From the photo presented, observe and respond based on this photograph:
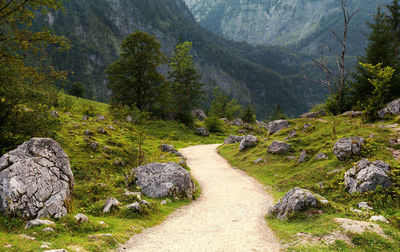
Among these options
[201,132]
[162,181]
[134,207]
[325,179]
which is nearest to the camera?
[134,207]

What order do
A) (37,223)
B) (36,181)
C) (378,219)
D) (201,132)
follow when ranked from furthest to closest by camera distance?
(201,132) → (36,181) → (378,219) → (37,223)

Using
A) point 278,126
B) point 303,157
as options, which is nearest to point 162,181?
point 303,157

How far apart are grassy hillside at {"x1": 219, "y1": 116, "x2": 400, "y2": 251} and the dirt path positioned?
97cm

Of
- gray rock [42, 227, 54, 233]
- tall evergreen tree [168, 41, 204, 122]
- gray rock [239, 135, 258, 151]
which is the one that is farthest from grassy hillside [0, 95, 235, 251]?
tall evergreen tree [168, 41, 204, 122]

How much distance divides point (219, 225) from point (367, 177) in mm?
8870

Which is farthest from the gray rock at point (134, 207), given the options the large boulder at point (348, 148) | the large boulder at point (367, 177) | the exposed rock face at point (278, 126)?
the exposed rock face at point (278, 126)

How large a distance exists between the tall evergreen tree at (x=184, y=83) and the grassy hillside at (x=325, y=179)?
89.4 ft

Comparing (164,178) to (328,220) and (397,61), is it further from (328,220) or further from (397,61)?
(397,61)

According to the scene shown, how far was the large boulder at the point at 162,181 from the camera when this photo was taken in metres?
15.6

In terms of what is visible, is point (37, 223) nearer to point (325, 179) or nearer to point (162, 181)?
point (162, 181)

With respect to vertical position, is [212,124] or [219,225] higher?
[212,124]

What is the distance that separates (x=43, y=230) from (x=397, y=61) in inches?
1606

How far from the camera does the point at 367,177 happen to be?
42.7ft

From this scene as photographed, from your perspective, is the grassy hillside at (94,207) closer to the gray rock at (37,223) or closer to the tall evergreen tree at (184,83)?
the gray rock at (37,223)
